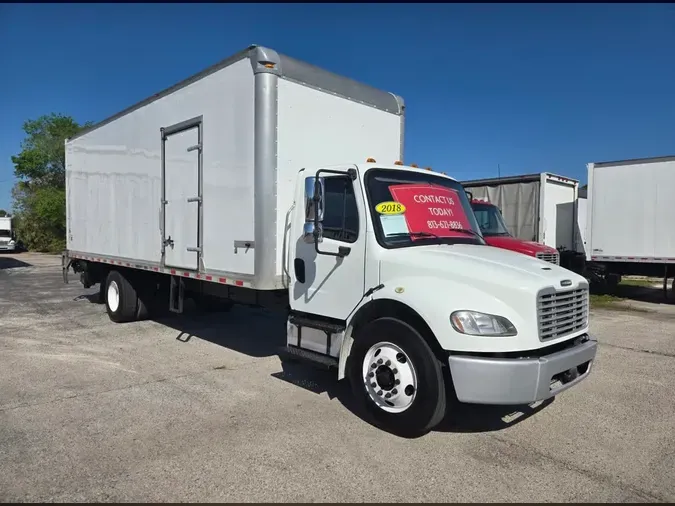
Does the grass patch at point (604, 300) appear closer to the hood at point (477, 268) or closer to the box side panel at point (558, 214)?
the box side panel at point (558, 214)

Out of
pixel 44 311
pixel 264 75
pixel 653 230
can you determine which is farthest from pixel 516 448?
pixel 653 230

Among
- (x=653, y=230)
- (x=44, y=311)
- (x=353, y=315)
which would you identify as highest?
(x=653, y=230)

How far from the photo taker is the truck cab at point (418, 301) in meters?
3.89

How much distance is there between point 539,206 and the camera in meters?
13.9

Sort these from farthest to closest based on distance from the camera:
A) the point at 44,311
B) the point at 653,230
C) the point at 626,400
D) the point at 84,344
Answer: the point at 653,230
the point at 44,311
the point at 84,344
the point at 626,400

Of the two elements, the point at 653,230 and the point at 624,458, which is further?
the point at 653,230

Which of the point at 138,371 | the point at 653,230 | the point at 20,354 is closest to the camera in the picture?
the point at 138,371

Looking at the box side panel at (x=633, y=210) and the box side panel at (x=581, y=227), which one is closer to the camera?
the box side panel at (x=633, y=210)

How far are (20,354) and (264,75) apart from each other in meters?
5.32

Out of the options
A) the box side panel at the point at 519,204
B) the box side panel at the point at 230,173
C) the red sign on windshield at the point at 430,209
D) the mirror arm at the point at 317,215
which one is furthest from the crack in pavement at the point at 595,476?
the box side panel at the point at 519,204

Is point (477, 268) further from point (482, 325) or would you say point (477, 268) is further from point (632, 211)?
point (632, 211)

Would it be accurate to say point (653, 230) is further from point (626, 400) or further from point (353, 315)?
point (353, 315)

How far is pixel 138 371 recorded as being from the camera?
6363 mm

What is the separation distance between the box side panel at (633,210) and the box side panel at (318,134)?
9680 millimetres
